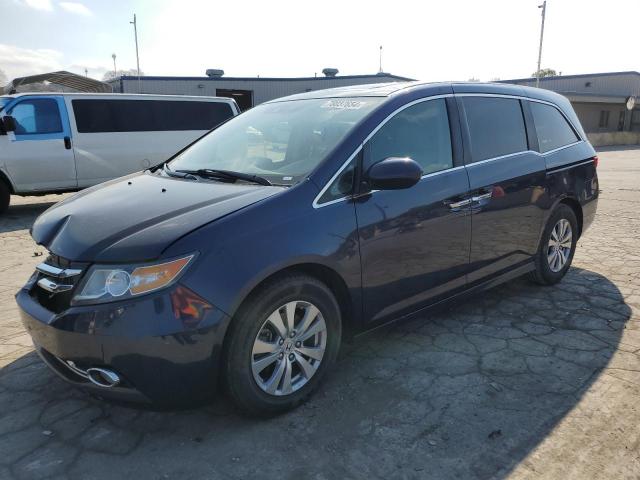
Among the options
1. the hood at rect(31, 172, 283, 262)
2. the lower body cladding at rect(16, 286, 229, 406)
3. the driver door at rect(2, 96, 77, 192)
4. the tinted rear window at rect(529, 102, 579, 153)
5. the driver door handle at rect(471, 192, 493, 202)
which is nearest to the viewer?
the lower body cladding at rect(16, 286, 229, 406)

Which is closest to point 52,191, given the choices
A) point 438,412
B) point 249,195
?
point 249,195

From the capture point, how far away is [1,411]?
2822 millimetres

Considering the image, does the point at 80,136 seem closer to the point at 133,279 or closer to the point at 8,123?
the point at 8,123

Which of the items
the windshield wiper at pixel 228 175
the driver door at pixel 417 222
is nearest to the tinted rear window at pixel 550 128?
the driver door at pixel 417 222

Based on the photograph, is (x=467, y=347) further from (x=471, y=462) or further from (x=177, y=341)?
(x=177, y=341)

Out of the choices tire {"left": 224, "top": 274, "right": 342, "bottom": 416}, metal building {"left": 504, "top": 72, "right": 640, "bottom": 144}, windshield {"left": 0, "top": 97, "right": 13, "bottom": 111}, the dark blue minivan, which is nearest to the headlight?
the dark blue minivan

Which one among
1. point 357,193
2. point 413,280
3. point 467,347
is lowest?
point 467,347

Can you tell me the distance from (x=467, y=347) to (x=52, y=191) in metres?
8.21

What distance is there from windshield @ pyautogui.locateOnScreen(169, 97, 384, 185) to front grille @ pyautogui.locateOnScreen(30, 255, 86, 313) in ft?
3.82

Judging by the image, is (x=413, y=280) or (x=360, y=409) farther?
(x=413, y=280)

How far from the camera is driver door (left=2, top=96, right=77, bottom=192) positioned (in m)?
8.52

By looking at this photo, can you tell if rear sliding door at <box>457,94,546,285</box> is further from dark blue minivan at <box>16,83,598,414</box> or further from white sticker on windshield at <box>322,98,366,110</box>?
white sticker on windshield at <box>322,98,366,110</box>

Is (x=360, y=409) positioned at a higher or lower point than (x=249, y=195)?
lower

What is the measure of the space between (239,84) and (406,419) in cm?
3226
